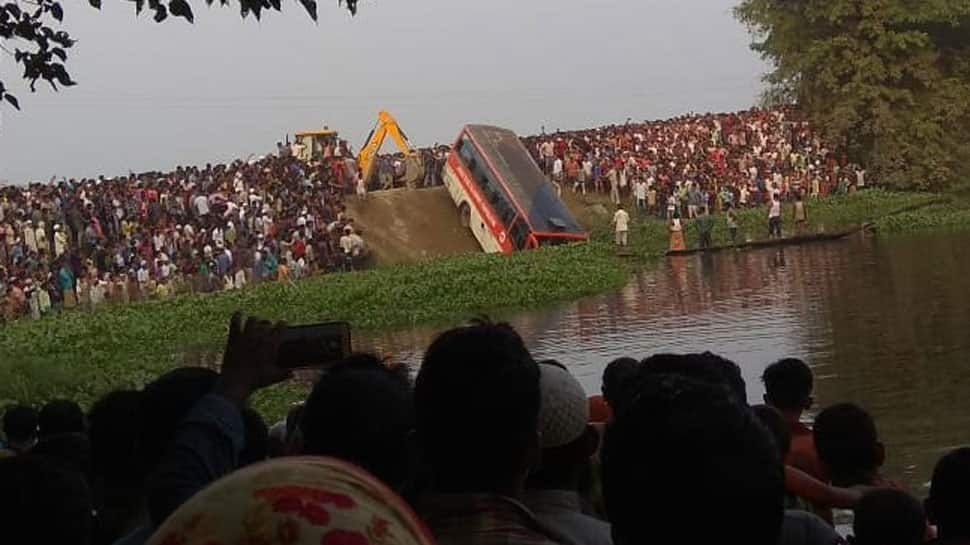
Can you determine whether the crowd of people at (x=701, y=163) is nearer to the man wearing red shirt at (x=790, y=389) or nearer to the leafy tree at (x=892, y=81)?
the leafy tree at (x=892, y=81)

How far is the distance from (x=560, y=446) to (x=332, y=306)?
2134 cm

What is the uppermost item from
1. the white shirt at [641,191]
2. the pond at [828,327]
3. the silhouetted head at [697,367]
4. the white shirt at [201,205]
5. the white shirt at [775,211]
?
the white shirt at [201,205]

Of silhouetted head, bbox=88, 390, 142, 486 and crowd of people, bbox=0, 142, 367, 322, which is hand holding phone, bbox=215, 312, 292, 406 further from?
crowd of people, bbox=0, 142, 367, 322

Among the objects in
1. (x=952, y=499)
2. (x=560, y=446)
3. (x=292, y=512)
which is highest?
(x=292, y=512)

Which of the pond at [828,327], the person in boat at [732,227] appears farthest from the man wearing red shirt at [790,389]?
the person in boat at [732,227]

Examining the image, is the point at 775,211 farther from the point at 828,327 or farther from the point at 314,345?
the point at 314,345

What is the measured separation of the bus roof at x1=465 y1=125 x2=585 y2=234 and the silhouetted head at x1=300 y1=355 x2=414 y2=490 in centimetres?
2937

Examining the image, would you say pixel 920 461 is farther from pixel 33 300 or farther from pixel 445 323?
pixel 33 300

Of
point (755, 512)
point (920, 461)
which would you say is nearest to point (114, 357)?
point (920, 461)

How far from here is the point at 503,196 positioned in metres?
33.0

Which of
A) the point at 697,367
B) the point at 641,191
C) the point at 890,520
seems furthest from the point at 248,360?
the point at 641,191

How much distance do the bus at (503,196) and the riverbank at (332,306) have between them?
1.60 meters

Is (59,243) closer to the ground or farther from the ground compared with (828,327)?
farther from the ground

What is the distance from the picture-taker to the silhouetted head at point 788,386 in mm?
4773
